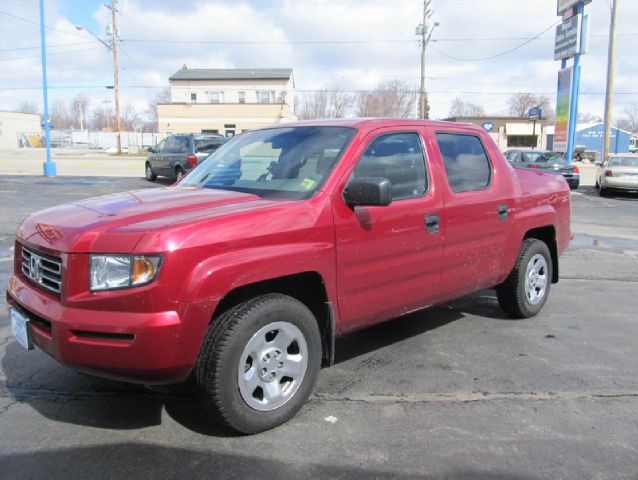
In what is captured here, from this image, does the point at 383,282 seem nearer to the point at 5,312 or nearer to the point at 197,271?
the point at 197,271

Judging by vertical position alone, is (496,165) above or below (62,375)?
above

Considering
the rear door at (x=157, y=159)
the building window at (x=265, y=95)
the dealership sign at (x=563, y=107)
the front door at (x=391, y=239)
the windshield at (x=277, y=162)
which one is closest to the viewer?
the front door at (x=391, y=239)

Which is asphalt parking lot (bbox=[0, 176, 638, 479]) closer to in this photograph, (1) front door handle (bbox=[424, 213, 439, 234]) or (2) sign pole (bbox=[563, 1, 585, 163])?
(1) front door handle (bbox=[424, 213, 439, 234])

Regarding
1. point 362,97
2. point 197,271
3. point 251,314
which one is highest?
point 362,97

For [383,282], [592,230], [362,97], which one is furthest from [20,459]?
[362,97]

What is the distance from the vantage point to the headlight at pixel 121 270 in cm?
272

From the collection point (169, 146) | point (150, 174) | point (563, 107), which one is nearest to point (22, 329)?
point (169, 146)

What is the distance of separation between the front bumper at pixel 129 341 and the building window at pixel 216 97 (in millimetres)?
60031

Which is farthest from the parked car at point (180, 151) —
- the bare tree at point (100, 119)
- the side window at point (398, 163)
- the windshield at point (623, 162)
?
the bare tree at point (100, 119)

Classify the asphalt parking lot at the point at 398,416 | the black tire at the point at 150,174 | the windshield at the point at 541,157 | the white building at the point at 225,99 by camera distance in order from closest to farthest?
the asphalt parking lot at the point at 398,416, the windshield at the point at 541,157, the black tire at the point at 150,174, the white building at the point at 225,99

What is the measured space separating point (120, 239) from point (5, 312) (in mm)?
3328

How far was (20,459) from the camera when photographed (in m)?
2.93

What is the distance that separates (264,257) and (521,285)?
314 centimetres

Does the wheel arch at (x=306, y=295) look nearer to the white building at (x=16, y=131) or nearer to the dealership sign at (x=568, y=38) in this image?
the dealership sign at (x=568, y=38)
